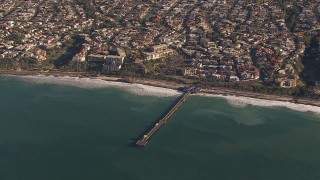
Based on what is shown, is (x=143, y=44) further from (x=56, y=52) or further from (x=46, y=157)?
(x=46, y=157)

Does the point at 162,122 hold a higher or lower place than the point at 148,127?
higher

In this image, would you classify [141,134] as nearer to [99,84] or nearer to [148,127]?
[148,127]

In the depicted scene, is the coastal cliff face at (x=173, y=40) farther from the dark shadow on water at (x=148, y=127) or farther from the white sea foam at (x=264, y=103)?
the dark shadow on water at (x=148, y=127)

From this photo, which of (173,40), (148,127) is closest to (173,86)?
(148,127)

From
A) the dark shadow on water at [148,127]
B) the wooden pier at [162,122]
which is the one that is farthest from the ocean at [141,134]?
the wooden pier at [162,122]

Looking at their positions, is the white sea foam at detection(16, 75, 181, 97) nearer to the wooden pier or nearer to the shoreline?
the shoreline

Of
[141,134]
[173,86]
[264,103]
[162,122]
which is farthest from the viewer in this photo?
[173,86]

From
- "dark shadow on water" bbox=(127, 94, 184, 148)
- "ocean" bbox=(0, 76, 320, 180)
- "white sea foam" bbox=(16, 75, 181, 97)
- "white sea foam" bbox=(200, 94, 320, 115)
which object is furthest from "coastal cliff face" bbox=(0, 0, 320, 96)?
"dark shadow on water" bbox=(127, 94, 184, 148)
